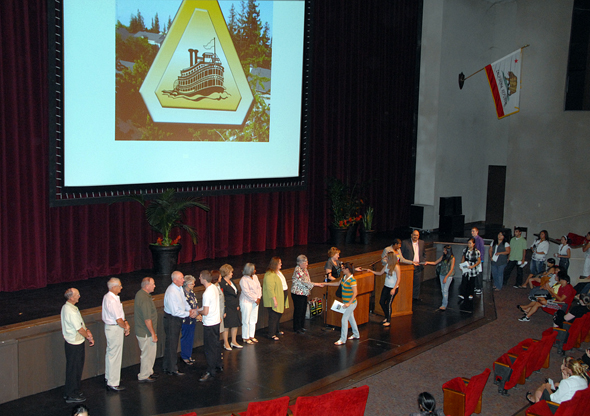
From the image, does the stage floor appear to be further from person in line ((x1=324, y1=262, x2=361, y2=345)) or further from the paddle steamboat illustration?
the paddle steamboat illustration

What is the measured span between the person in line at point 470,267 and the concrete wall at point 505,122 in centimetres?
543

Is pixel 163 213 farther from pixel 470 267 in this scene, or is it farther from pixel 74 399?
pixel 470 267

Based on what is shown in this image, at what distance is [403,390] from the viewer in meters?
7.08

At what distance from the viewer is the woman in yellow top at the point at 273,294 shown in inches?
344

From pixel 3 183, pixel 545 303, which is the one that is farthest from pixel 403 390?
pixel 3 183

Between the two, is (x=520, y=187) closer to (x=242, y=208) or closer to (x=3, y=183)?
(x=242, y=208)

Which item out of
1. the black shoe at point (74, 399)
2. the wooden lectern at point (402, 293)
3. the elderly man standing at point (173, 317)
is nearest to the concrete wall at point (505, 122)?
the wooden lectern at point (402, 293)

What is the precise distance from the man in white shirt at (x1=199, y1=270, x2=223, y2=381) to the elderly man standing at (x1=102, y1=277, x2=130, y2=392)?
1.04 meters

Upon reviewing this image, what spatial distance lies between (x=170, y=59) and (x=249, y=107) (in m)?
2.03

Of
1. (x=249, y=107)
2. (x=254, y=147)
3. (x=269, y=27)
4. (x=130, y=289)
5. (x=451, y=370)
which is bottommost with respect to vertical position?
(x=451, y=370)

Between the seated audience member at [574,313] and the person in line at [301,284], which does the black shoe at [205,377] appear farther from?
the seated audience member at [574,313]

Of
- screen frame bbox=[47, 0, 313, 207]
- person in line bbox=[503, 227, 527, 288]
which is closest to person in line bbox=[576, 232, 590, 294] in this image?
person in line bbox=[503, 227, 527, 288]

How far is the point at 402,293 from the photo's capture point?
10.4 m

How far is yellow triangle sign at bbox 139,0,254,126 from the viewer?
9289 mm
